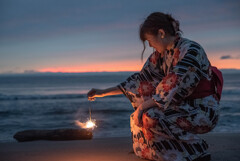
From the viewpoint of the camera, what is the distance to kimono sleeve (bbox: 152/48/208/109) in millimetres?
2229

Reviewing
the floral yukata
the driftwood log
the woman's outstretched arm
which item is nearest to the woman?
the floral yukata

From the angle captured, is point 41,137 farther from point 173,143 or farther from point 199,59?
point 199,59

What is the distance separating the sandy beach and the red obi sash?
86cm

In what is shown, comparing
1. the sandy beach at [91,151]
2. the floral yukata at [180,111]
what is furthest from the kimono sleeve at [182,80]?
the sandy beach at [91,151]

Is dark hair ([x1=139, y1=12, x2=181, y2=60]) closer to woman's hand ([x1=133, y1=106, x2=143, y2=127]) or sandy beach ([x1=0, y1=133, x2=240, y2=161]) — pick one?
woman's hand ([x1=133, y1=106, x2=143, y2=127])

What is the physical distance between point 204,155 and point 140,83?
918mm

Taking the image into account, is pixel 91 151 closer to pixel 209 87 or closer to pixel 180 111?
pixel 180 111

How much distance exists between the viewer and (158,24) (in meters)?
2.33

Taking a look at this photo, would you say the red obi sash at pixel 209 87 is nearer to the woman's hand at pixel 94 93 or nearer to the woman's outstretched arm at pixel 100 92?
the woman's outstretched arm at pixel 100 92

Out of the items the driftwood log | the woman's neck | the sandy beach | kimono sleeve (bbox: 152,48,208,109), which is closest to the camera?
kimono sleeve (bbox: 152,48,208,109)

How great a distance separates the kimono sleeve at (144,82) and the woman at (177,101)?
0.20 metres

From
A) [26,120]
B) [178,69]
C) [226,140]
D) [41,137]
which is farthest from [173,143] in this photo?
[26,120]

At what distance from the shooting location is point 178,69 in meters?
2.24

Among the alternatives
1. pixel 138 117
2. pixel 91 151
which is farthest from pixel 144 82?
pixel 91 151
